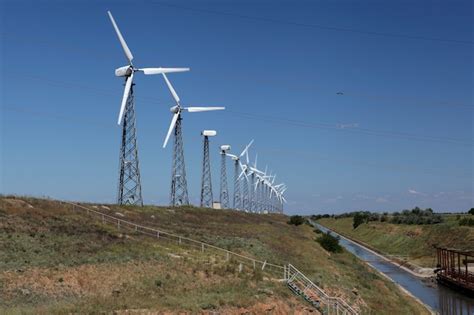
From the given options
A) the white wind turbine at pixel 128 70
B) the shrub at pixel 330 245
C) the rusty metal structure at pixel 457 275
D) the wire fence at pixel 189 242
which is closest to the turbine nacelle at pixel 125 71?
the white wind turbine at pixel 128 70

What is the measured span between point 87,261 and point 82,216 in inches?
826

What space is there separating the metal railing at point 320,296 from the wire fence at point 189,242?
3.65 ft

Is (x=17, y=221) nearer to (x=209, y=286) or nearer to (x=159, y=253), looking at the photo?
(x=159, y=253)

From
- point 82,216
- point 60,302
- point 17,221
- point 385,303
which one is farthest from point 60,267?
point 385,303

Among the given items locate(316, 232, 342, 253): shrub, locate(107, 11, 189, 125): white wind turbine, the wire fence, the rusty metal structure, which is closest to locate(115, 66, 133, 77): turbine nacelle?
locate(107, 11, 189, 125): white wind turbine

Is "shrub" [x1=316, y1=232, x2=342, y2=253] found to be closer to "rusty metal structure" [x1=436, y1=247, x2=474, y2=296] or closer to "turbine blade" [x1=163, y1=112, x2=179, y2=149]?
"rusty metal structure" [x1=436, y1=247, x2=474, y2=296]

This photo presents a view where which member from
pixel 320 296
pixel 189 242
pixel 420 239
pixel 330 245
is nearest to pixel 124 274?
pixel 320 296

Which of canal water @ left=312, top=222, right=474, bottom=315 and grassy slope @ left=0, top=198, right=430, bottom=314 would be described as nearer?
grassy slope @ left=0, top=198, right=430, bottom=314

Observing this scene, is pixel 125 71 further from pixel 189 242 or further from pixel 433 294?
pixel 433 294

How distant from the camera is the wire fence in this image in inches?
1838

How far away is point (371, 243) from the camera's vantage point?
443 ft

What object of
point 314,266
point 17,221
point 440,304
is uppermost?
point 17,221

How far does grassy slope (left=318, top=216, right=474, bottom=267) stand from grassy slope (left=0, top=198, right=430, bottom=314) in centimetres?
4148

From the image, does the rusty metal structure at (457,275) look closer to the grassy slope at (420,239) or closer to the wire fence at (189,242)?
the grassy slope at (420,239)
